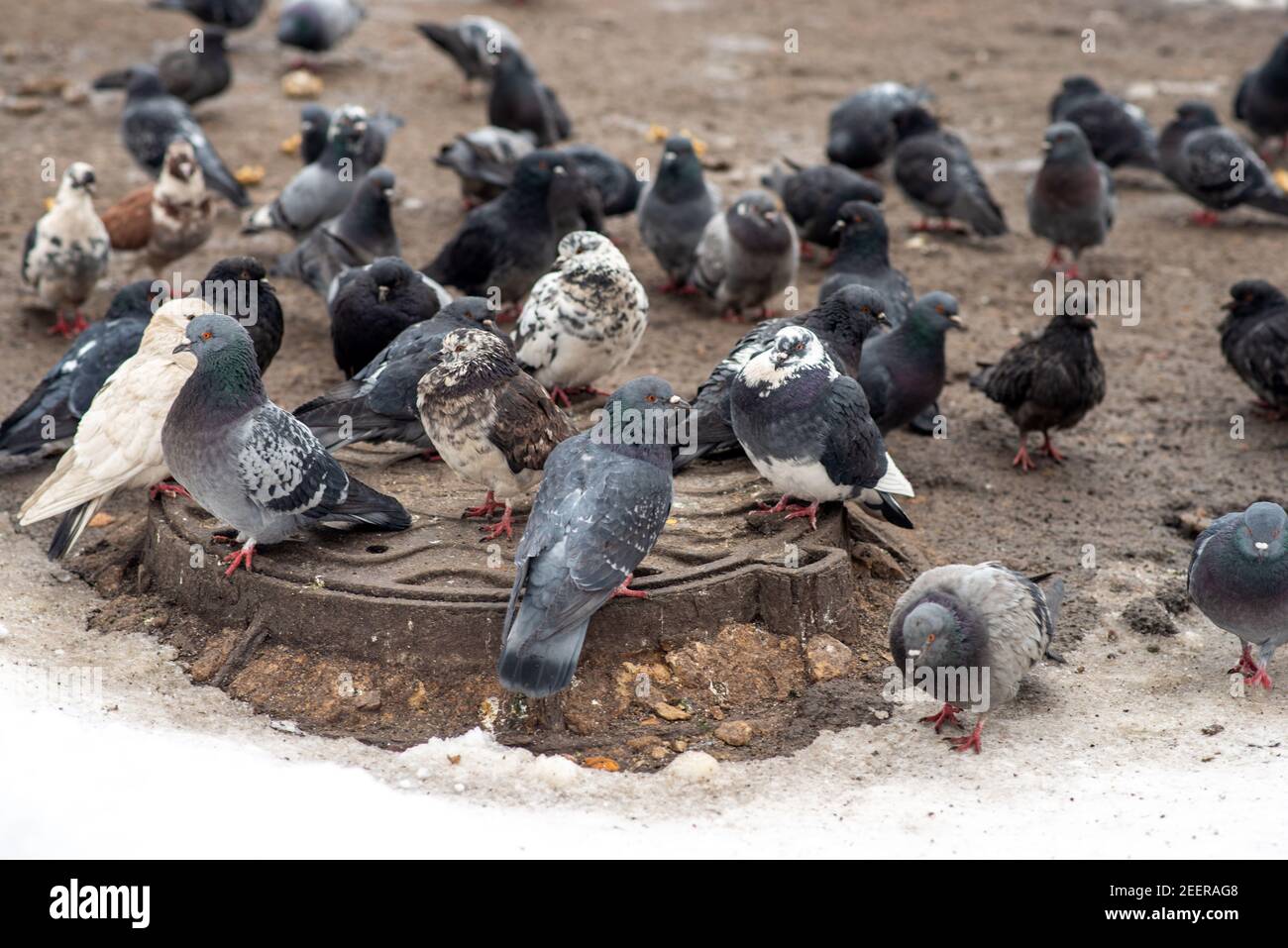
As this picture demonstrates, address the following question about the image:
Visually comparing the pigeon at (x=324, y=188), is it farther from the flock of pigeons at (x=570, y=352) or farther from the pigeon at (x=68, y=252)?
the pigeon at (x=68, y=252)

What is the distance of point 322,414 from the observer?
6750mm

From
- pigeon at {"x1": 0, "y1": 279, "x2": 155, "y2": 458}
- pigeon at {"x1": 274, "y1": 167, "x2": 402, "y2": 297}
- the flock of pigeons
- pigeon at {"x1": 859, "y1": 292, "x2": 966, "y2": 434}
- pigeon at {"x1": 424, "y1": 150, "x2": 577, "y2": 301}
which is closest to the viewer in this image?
the flock of pigeons

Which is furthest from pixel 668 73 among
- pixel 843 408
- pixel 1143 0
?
pixel 843 408

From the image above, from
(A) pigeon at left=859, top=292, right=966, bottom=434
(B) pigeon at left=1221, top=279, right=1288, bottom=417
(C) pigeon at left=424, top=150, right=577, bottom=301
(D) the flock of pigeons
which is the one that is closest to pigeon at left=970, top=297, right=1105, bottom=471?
(D) the flock of pigeons

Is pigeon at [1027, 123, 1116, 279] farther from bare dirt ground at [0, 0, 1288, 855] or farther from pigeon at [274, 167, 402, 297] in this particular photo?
pigeon at [274, 167, 402, 297]

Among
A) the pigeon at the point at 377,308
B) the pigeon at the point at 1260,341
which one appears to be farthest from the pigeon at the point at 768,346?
the pigeon at the point at 1260,341

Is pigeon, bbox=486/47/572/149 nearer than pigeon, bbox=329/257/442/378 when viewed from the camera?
No

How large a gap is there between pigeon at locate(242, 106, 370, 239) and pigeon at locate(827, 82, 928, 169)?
13.3 feet

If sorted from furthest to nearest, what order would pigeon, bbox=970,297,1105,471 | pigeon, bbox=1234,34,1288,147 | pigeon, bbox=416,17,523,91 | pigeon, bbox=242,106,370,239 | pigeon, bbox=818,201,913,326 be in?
pigeon, bbox=416,17,523,91
pigeon, bbox=1234,34,1288,147
pigeon, bbox=242,106,370,239
pigeon, bbox=818,201,913,326
pigeon, bbox=970,297,1105,471

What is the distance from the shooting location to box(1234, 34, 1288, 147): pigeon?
13023 millimetres

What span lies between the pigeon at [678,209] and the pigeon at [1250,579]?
4845 mm

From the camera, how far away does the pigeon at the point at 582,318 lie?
746 centimetres

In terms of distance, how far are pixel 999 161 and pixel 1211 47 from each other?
16.6ft

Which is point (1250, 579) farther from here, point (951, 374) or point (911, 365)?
point (951, 374)
